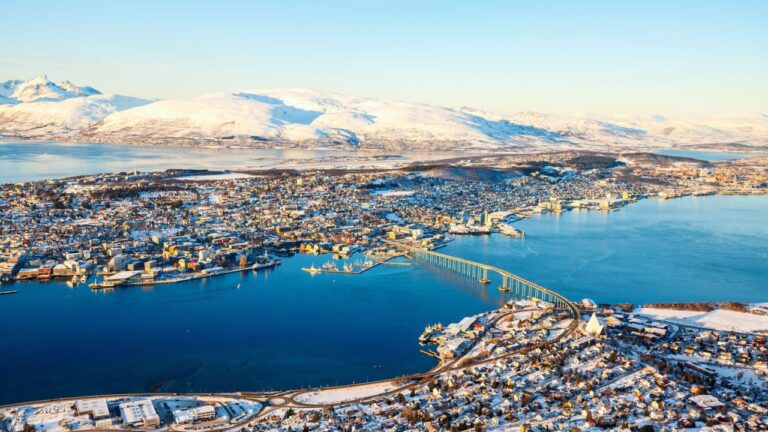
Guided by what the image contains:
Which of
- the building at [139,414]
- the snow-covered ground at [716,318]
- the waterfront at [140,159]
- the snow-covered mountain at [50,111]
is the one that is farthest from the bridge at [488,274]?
the snow-covered mountain at [50,111]

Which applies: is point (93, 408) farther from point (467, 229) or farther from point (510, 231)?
point (510, 231)

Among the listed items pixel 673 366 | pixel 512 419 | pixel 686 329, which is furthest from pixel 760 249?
pixel 512 419

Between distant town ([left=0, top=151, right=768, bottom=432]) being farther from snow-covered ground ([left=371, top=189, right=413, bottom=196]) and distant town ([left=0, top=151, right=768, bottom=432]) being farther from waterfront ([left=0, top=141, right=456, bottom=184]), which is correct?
waterfront ([left=0, top=141, right=456, bottom=184])

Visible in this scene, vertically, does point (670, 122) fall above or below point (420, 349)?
above

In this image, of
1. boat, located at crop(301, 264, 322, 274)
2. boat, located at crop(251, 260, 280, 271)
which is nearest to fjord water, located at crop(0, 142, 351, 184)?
boat, located at crop(251, 260, 280, 271)

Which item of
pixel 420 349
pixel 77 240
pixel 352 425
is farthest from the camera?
pixel 77 240

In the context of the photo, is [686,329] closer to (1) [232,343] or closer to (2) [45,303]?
(1) [232,343]

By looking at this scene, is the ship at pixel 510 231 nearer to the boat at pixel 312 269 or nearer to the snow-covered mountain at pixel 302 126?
the boat at pixel 312 269
